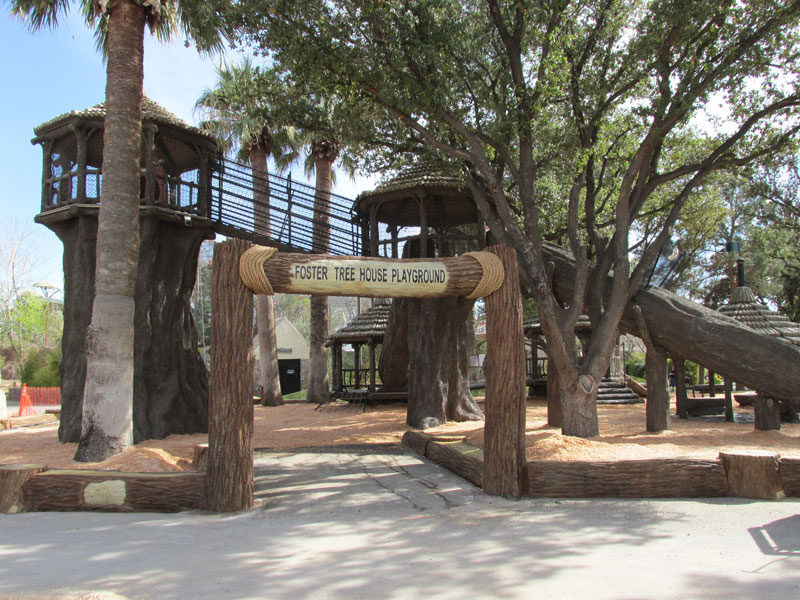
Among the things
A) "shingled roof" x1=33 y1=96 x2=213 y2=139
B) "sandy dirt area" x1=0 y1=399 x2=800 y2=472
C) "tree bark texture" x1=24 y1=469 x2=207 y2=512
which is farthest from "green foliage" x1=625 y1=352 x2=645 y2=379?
"tree bark texture" x1=24 y1=469 x2=207 y2=512

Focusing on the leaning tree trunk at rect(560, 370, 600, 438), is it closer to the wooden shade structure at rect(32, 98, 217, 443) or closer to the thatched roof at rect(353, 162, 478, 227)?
the thatched roof at rect(353, 162, 478, 227)

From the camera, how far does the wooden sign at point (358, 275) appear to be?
6.22m

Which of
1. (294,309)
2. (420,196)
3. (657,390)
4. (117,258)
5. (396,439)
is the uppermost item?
(294,309)

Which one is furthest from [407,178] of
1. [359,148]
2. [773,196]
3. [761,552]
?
[773,196]


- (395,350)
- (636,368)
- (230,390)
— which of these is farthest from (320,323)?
(636,368)

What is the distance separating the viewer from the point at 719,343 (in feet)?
35.1

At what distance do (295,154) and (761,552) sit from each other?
2064cm

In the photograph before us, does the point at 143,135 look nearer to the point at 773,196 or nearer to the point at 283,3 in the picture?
the point at 283,3

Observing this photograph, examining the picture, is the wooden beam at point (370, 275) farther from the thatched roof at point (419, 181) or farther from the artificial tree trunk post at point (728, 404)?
the artificial tree trunk post at point (728, 404)

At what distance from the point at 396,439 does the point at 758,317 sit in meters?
8.82

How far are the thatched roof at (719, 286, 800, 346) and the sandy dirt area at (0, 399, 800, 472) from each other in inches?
79.7

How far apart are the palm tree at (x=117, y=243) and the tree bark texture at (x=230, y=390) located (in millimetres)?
3792

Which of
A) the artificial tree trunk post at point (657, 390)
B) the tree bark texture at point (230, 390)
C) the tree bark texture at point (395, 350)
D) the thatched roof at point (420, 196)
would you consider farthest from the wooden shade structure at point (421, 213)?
the tree bark texture at point (230, 390)

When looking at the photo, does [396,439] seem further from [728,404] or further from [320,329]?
[320,329]
